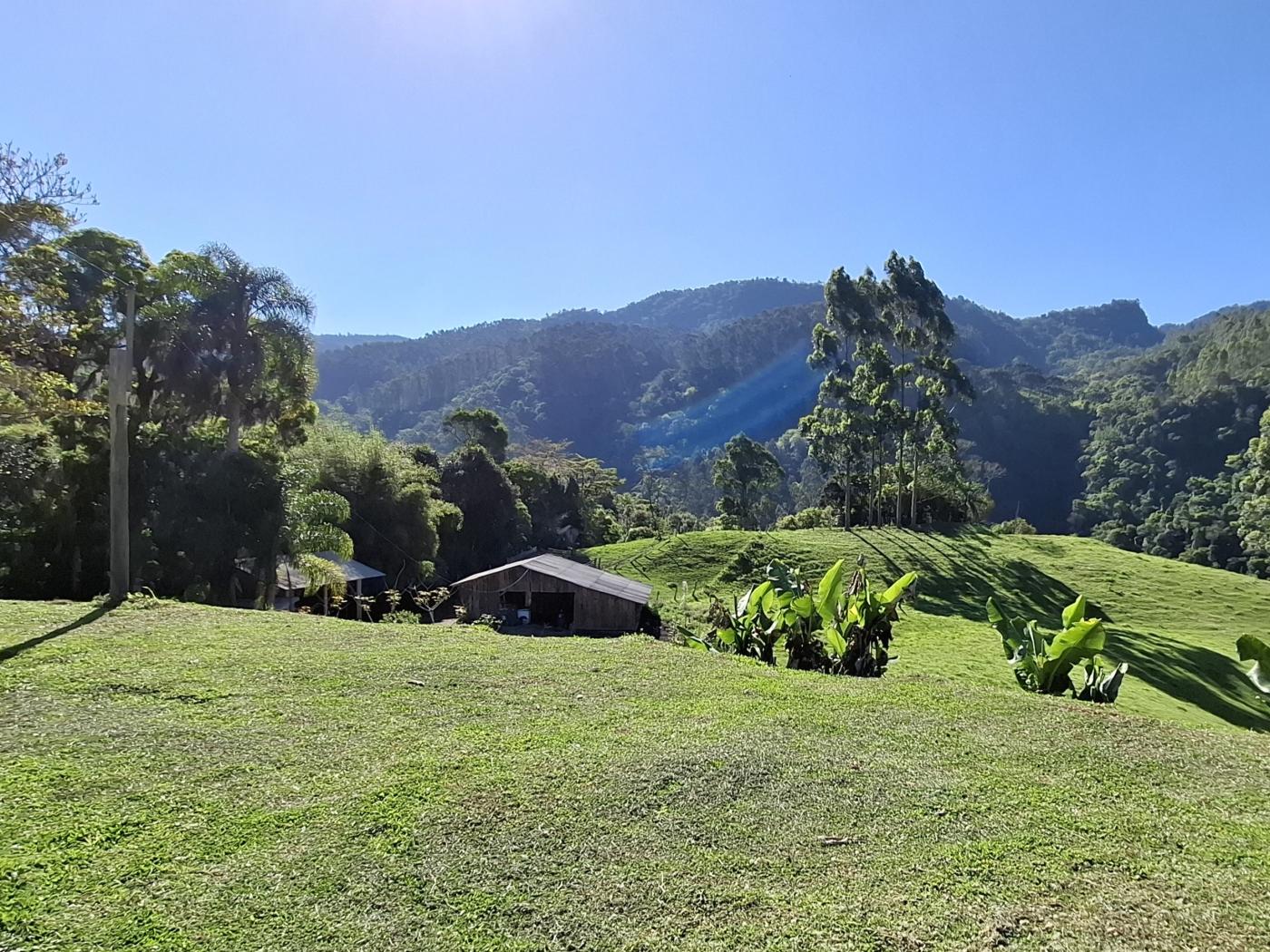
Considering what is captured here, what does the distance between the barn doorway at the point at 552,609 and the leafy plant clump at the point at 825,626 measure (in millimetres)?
12888

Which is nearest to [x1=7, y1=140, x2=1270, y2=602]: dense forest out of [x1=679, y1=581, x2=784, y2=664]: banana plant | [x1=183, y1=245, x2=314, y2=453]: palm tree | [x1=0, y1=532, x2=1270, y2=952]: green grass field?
[x1=183, y1=245, x2=314, y2=453]: palm tree

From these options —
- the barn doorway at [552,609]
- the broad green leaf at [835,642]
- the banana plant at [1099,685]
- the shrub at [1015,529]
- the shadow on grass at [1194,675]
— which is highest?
the broad green leaf at [835,642]

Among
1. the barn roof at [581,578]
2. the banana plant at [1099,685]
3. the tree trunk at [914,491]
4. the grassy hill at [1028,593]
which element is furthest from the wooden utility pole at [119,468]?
the tree trunk at [914,491]

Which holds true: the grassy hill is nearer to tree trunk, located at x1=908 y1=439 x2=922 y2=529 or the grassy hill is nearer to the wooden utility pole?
tree trunk, located at x1=908 y1=439 x2=922 y2=529

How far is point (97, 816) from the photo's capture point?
→ 13.1 ft

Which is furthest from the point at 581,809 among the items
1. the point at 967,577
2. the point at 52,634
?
the point at 967,577

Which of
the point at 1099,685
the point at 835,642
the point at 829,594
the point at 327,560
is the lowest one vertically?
the point at 1099,685

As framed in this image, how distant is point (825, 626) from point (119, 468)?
10.6 metres

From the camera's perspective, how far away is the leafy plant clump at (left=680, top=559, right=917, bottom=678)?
32.7 ft

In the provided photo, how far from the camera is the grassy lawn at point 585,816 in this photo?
331cm

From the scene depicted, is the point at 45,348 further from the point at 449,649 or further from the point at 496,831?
the point at 496,831

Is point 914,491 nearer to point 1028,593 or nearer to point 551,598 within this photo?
point 1028,593

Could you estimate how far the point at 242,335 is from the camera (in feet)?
64.6

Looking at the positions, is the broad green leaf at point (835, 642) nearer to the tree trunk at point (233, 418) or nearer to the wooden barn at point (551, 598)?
the wooden barn at point (551, 598)
